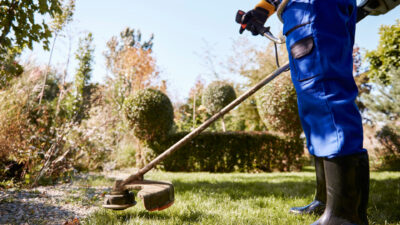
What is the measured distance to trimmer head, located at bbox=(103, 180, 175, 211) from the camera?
1527mm

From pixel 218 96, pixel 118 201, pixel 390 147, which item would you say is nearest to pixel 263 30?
pixel 118 201

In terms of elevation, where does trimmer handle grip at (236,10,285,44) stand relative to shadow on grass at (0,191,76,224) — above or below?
above

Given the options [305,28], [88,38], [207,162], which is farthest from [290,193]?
[88,38]

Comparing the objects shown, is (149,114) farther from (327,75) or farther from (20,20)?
(327,75)

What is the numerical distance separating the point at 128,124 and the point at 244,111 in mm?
6771

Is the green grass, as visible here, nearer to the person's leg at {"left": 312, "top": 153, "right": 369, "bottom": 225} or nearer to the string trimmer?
the string trimmer

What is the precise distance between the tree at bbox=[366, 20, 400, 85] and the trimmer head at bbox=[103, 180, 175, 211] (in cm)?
722

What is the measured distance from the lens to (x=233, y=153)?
705cm

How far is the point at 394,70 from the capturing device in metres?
6.16

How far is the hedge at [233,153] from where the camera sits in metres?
6.94

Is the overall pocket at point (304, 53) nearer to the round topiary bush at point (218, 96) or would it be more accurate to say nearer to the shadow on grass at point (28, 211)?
the shadow on grass at point (28, 211)

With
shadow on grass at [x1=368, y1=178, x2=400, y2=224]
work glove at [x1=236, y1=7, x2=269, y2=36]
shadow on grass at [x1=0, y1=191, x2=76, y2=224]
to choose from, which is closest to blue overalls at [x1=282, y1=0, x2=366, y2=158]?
work glove at [x1=236, y1=7, x2=269, y2=36]

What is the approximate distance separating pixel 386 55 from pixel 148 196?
7.97 m

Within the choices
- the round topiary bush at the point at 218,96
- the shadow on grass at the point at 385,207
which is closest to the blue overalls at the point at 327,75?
the shadow on grass at the point at 385,207
